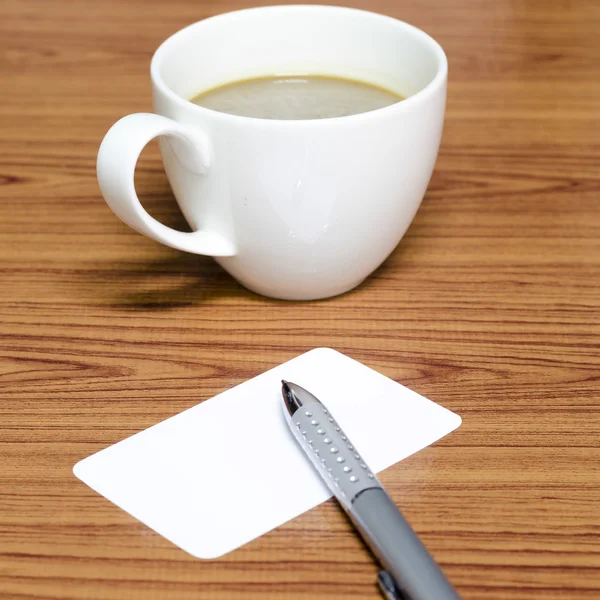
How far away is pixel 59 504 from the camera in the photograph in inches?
18.6

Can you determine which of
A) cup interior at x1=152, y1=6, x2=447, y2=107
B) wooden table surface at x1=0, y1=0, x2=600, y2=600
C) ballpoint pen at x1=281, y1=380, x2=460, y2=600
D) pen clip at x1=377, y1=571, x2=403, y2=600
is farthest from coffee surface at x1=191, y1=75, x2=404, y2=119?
pen clip at x1=377, y1=571, x2=403, y2=600

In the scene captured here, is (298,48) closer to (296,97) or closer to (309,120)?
(296,97)

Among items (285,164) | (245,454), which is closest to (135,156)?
(285,164)

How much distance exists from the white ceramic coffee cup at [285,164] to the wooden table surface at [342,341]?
2.0 inches

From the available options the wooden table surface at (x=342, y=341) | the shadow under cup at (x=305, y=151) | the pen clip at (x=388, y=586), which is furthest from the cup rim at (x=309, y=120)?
the pen clip at (x=388, y=586)

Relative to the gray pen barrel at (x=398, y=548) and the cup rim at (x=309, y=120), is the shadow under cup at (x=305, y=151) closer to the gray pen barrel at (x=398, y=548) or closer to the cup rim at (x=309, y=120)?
the cup rim at (x=309, y=120)

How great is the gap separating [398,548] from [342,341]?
0.68 feet

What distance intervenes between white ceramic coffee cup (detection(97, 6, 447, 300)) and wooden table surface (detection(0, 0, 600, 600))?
0.17 feet

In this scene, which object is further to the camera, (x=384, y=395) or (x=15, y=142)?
(x=15, y=142)

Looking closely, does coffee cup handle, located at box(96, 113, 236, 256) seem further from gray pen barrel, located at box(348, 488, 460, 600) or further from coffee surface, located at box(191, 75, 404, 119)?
gray pen barrel, located at box(348, 488, 460, 600)

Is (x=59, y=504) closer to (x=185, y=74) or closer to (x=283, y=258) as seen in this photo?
(x=283, y=258)

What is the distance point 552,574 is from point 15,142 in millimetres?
648

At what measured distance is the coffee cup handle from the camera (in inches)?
21.1

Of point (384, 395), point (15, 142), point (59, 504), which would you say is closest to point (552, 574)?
point (384, 395)
